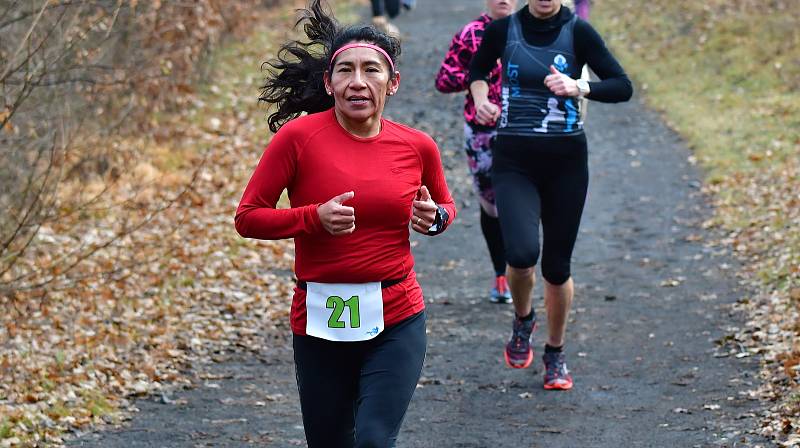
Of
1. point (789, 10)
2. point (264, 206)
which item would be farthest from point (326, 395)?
point (789, 10)

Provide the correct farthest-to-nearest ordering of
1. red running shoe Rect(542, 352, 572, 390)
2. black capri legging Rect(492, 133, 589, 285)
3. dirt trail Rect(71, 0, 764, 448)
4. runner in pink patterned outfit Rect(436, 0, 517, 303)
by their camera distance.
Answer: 1. runner in pink patterned outfit Rect(436, 0, 517, 303)
2. red running shoe Rect(542, 352, 572, 390)
3. black capri legging Rect(492, 133, 589, 285)
4. dirt trail Rect(71, 0, 764, 448)

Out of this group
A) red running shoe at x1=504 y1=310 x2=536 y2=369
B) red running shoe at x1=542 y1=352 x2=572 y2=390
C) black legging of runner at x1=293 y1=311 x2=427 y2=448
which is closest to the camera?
black legging of runner at x1=293 y1=311 x2=427 y2=448

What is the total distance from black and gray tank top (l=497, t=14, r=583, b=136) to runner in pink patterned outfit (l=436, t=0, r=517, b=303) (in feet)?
3.37

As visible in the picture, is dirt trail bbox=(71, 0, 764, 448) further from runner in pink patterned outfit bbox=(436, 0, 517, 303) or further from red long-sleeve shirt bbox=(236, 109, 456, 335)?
red long-sleeve shirt bbox=(236, 109, 456, 335)

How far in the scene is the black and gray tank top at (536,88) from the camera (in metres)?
6.46

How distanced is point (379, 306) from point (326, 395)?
37 cm

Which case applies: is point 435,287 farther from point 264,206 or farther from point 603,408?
point 264,206

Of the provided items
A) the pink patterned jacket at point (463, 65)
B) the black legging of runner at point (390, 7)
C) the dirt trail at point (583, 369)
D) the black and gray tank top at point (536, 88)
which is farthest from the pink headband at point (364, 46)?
the black legging of runner at point (390, 7)

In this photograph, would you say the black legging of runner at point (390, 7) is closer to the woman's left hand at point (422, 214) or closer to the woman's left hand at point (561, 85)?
the woman's left hand at point (561, 85)

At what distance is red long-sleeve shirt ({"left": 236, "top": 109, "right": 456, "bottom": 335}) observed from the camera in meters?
4.14

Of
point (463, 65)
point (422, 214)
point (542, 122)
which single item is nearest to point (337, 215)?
point (422, 214)

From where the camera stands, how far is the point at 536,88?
652cm

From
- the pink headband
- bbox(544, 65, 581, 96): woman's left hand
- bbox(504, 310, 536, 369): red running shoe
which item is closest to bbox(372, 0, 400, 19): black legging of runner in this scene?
bbox(504, 310, 536, 369): red running shoe

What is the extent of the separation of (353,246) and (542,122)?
2.61 metres
